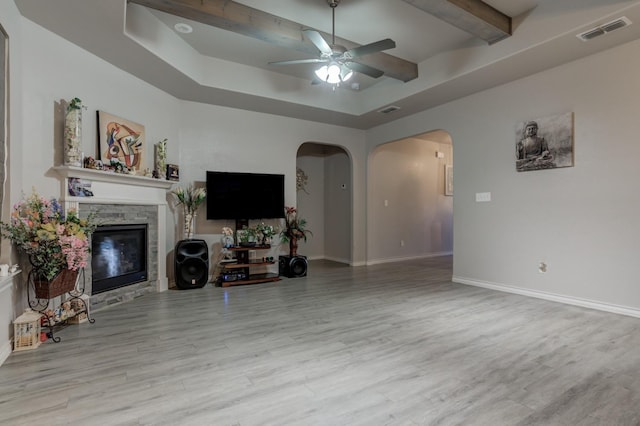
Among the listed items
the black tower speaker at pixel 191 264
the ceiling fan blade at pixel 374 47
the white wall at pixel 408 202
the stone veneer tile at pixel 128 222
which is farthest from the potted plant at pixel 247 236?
the ceiling fan blade at pixel 374 47

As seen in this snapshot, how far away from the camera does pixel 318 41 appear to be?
3.04 metres

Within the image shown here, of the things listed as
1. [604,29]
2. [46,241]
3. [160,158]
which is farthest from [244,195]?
[604,29]

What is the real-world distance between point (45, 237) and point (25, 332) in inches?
29.8

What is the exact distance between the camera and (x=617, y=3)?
2785 mm

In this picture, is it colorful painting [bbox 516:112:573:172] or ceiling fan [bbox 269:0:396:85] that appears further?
colorful painting [bbox 516:112:573:172]

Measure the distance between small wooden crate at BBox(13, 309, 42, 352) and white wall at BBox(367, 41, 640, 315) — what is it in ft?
16.6

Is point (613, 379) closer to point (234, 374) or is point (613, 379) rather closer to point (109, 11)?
point (234, 374)

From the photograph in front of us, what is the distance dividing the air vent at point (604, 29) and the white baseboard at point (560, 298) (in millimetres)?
2774

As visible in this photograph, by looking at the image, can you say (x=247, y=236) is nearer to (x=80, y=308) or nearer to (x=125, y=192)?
(x=125, y=192)

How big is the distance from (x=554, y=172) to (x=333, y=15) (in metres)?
3.19

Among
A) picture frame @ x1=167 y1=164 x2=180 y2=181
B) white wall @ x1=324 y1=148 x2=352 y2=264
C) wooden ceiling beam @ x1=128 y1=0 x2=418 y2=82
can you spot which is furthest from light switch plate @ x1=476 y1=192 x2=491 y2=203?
picture frame @ x1=167 y1=164 x2=180 y2=181

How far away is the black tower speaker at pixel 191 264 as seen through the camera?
176 inches

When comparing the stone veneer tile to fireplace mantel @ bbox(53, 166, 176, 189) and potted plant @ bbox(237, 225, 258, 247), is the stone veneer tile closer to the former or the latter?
fireplace mantel @ bbox(53, 166, 176, 189)

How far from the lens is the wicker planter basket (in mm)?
2697
